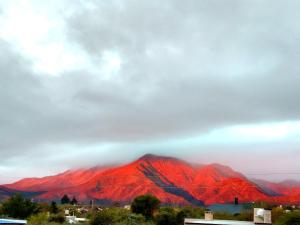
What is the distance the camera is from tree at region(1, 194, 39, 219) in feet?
272

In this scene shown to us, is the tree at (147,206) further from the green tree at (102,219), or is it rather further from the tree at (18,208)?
the tree at (18,208)

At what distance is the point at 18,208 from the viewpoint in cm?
8362

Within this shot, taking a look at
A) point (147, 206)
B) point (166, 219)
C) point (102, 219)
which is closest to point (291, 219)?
point (166, 219)

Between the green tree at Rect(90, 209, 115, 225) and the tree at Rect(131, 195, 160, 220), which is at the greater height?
the tree at Rect(131, 195, 160, 220)

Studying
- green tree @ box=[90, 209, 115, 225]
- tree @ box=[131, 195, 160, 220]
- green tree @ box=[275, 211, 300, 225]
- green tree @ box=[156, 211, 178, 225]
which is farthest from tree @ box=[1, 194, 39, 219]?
green tree @ box=[275, 211, 300, 225]

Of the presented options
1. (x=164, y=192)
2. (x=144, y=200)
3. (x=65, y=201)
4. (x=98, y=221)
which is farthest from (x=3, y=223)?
(x=164, y=192)

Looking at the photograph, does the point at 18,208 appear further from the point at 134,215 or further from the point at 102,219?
the point at 134,215

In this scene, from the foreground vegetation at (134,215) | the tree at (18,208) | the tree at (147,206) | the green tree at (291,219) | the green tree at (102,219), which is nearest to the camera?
the green tree at (291,219)

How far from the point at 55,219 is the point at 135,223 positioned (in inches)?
515

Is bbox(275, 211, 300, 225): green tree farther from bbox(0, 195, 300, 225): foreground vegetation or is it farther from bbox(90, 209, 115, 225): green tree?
bbox(90, 209, 115, 225): green tree

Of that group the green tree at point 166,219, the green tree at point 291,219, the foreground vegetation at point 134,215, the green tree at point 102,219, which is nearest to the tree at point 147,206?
the foreground vegetation at point 134,215

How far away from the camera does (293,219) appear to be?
64750mm

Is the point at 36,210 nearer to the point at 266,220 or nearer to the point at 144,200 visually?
the point at 144,200

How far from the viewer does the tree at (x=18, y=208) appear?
8294 centimetres
